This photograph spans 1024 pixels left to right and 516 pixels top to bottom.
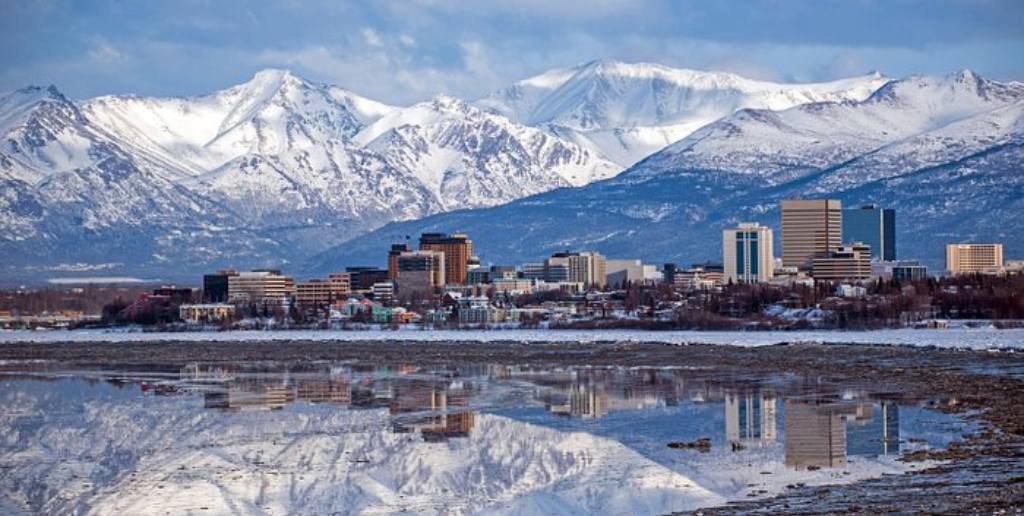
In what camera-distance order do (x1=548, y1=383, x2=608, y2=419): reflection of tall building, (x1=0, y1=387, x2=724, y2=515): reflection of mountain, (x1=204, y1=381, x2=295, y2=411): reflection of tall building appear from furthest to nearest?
(x1=204, y1=381, x2=295, y2=411): reflection of tall building → (x1=548, y1=383, x2=608, y2=419): reflection of tall building → (x1=0, y1=387, x2=724, y2=515): reflection of mountain

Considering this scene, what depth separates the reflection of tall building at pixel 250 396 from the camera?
65438mm

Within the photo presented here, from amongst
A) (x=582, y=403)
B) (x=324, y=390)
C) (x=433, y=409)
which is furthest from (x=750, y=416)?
(x=324, y=390)

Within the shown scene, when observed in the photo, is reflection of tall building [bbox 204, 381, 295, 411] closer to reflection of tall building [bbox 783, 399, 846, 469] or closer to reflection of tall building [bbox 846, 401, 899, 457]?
reflection of tall building [bbox 783, 399, 846, 469]

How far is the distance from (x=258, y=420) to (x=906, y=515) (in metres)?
28.5

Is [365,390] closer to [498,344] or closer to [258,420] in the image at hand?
[258,420]

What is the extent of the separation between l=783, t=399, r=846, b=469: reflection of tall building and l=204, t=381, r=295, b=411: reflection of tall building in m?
18.7

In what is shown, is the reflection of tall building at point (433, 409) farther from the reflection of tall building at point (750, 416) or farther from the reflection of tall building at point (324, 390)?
the reflection of tall building at point (750, 416)

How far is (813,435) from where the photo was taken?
50.6m

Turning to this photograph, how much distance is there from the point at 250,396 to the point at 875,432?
1118 inches

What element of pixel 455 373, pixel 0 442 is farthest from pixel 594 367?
pixel 0 442

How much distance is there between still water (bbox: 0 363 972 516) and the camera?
41.4m

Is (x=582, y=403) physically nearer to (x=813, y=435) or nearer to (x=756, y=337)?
(x=813, y=435)

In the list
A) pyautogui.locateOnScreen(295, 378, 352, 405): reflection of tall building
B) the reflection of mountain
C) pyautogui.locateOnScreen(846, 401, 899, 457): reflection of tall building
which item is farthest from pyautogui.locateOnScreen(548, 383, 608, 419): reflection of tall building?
pyautogui.locateOnScreen(846, 401, 899, 457): reflection of tall building

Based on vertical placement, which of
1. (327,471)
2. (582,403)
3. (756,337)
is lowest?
(327,471)
